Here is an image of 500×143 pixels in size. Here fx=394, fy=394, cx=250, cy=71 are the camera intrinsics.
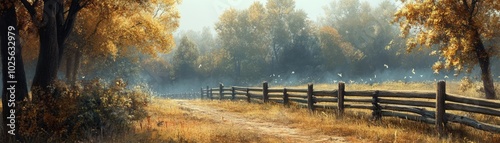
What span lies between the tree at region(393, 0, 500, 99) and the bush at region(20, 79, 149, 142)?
12.1m

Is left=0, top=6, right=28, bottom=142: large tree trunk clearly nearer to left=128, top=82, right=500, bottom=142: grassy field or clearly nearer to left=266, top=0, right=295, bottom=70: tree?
left=128, top=82, right=500, bottom=142: grassy field

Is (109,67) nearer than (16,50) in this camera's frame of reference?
No

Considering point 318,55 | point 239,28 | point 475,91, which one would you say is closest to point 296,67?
point 318,55

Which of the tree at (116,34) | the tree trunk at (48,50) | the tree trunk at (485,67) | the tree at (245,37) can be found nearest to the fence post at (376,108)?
the tree trunk at (485,67)

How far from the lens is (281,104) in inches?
754

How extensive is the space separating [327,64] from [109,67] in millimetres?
28771

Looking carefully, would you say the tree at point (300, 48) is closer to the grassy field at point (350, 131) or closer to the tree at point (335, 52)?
the tree at point (335, 52)

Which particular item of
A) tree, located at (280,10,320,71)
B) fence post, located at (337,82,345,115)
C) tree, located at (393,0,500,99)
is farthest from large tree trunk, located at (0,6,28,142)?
tree, located at (280,10,320,71)

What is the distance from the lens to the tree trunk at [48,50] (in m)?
10.6

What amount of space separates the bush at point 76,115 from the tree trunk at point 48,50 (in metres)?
1.02

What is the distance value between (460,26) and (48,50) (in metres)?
14.5

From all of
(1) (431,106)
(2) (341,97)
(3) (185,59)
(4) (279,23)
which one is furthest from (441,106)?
(3) (185,59)

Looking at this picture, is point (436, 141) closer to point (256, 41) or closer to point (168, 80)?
point (256, 41)

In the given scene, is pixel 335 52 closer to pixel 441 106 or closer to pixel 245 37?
pixel 245 37
